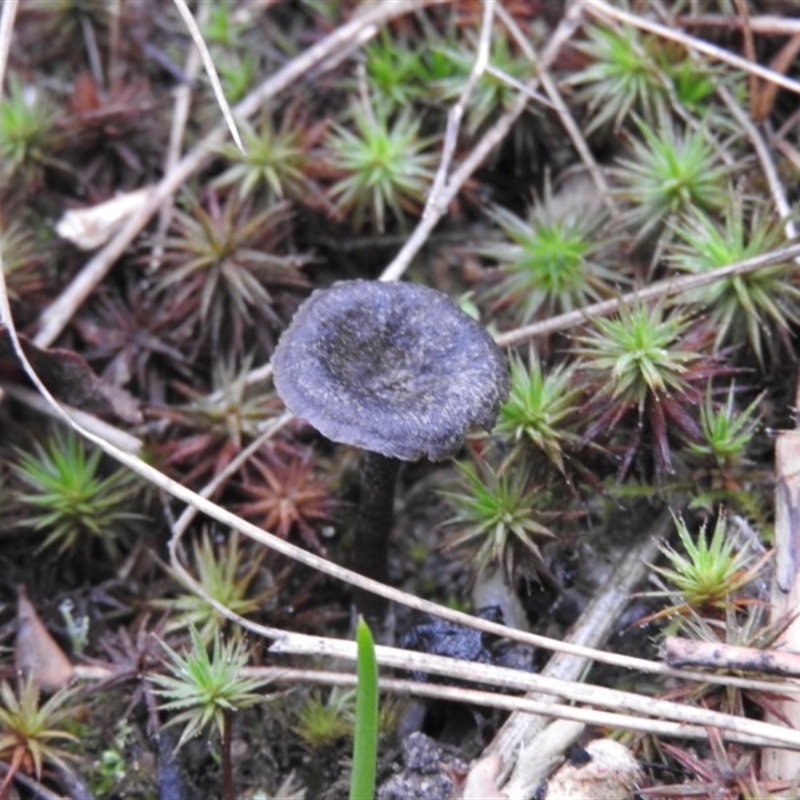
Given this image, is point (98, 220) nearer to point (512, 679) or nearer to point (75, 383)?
point (75, 383)

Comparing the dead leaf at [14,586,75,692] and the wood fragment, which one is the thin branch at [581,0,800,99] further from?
the dead leaf at [14,586,75,692]

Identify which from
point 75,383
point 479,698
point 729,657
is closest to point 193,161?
point 75,383

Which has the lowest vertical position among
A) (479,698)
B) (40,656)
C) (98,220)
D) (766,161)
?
(40,656)

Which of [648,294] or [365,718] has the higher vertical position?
[648,294]

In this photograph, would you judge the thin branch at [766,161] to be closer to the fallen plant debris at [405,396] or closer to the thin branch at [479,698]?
the fallen plant debris at [405,396]

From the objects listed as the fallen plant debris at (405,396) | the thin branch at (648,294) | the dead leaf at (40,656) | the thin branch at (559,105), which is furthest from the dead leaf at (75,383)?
the thin branch at (559,105)

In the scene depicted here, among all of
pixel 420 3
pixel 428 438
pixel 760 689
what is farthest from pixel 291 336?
pixel 420 3
